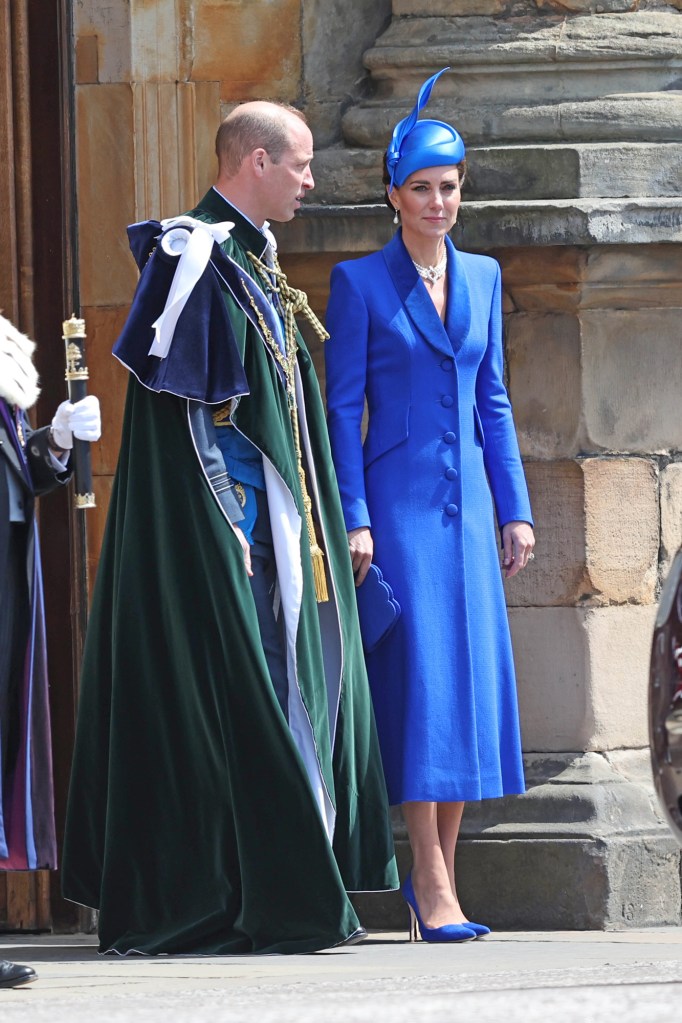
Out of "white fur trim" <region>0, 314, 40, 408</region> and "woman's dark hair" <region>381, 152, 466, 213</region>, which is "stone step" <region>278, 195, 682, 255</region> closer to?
"woman's dark hair" <region>381, 152, 466, 213</region>

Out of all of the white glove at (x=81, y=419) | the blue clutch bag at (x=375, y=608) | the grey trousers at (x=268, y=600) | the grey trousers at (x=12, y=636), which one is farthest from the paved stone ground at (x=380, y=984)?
the white glove at (x=81, y=419)

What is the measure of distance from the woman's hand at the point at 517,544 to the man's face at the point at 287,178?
95cm

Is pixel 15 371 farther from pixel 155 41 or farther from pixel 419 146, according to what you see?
pixel 155 41

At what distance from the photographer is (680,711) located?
2.59 metres

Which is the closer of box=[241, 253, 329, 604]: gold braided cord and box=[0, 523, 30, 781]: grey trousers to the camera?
box=[0, 523, 30, 781]: grey trousers

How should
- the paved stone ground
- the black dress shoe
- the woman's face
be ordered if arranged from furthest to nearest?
the woman's face
the black dress shoe
the paved stone ground

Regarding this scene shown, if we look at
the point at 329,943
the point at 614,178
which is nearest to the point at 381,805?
the point at 329,943

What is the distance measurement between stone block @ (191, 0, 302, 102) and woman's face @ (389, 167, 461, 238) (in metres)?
0.77

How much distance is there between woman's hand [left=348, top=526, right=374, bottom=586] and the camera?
5.20 metres

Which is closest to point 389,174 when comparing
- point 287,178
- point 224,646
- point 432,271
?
point 432,271

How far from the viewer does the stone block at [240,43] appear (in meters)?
5.88

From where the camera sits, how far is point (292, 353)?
201 inches

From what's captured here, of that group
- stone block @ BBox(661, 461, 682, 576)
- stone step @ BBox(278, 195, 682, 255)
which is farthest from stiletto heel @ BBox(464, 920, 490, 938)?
stone step @ BBox(278, 195, 682, 255)

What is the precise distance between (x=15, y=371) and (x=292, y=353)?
0.65 meters
